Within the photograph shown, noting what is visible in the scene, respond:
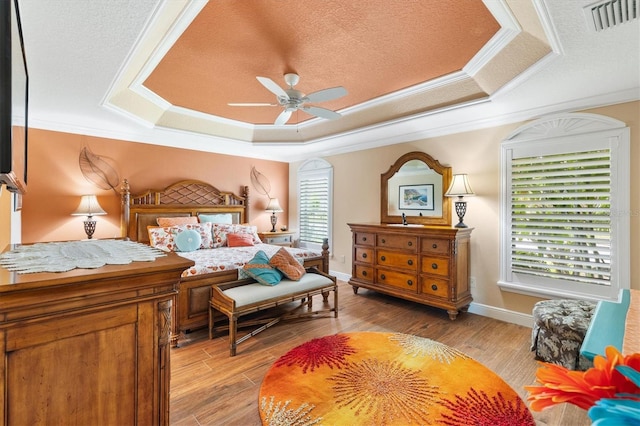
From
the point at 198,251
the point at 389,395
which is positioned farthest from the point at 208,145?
the point at 389,395

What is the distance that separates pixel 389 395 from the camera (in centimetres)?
203

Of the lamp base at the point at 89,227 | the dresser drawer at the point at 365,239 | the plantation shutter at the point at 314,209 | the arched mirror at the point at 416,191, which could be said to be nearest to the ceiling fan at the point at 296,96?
the arched mirror at the point at 416,191

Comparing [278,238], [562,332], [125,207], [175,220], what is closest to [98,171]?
[125,207]

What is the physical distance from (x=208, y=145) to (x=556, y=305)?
5.31 m

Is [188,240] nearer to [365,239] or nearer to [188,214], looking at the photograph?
[188,214]

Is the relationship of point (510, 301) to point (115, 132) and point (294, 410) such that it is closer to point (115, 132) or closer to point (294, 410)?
point (294, 410)

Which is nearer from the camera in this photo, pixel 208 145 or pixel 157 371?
pixel 157 371

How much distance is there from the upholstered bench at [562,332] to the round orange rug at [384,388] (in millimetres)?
673

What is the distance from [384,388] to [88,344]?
1877 millimetres

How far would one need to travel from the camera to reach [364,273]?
446 centimetres

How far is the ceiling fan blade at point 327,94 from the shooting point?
262 centimetres

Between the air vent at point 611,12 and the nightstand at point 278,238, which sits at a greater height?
the air vent at point 611,12

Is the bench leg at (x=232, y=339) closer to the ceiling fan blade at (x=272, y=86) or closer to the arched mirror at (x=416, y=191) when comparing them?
the ceiling fan blade at (x=272, y=86)

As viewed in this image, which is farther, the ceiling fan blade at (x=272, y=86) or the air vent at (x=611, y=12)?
the ceiling fan blade at (x=272, y=86)
